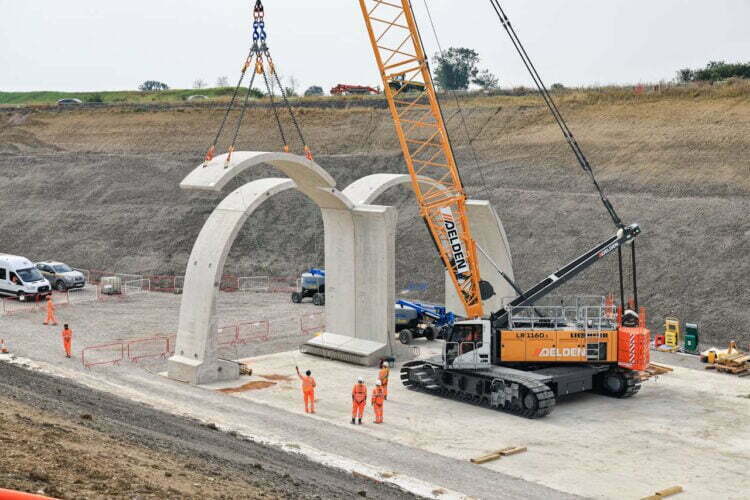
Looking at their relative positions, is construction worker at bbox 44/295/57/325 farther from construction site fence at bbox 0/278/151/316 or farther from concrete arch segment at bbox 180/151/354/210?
concrete arch segment at bbox 180/151/354/210

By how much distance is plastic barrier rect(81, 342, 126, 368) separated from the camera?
2816 centimetres

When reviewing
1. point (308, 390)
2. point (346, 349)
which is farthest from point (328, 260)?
point (308, 390)

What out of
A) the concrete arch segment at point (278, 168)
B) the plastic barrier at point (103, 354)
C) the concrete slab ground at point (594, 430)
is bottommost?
the concrete slab ground at point (594, 430)

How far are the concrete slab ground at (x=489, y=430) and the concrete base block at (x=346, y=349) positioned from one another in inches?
15.4

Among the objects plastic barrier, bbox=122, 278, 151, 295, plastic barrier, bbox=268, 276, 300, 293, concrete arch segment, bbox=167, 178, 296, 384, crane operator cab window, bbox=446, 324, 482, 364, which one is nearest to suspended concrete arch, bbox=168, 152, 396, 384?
concrete arch segment, bbox=167, 178, 296, 384

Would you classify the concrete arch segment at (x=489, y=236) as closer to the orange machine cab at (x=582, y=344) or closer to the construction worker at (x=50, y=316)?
the orange machine cab at (x=582, y=344)

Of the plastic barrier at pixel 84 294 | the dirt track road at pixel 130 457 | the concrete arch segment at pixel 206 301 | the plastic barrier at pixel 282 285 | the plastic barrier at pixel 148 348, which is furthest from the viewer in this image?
the plastic barrier at pixel 282 285

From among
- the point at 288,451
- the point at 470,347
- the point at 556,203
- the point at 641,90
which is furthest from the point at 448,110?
the point at 288,451

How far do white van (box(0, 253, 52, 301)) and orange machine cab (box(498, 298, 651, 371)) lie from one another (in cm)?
2153

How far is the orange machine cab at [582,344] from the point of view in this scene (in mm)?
24641

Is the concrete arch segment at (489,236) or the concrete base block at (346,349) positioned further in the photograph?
the concrete arch segment at (489,236)

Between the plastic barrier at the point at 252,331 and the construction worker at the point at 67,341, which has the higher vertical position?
the construction worker at the point at 67,341

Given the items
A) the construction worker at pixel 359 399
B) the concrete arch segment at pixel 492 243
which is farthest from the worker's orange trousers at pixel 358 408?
the concrete arch segment at pixel 492 243

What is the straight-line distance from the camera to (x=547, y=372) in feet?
81.3
